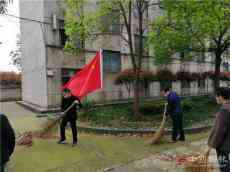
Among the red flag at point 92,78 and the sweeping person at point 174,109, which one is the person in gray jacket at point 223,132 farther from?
the red flag at point 92,78

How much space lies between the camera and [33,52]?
18.0m

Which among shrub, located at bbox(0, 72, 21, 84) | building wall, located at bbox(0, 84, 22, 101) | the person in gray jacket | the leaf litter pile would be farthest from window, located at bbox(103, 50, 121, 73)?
the person in gray jacket

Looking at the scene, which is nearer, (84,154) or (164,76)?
(84,154)

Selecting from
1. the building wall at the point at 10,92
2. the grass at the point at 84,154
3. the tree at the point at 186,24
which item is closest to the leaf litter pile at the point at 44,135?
the grass at the point at 84,154

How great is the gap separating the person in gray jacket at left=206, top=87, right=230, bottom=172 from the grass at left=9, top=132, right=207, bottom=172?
117 inches

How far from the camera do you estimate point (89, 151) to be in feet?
23.0

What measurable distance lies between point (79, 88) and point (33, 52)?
11.8m

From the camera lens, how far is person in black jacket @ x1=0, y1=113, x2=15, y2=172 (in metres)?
3.22

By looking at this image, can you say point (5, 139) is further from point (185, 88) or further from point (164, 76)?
point (185, 88)

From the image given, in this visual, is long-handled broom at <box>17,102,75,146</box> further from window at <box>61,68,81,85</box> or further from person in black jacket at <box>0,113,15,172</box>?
window at <box>61,68,81,85</box>

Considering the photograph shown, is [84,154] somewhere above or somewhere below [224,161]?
below

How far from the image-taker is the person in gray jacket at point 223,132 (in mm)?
3385

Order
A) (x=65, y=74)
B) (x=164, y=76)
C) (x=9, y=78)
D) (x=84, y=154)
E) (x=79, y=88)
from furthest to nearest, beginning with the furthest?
(x=9, y=78)
(x=164, y=76)
(x=65, y=74)
(x=79, y=88)
(x=84, y=154)

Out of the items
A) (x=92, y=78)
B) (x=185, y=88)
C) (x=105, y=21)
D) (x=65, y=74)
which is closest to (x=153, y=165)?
(x=92, y=78)
